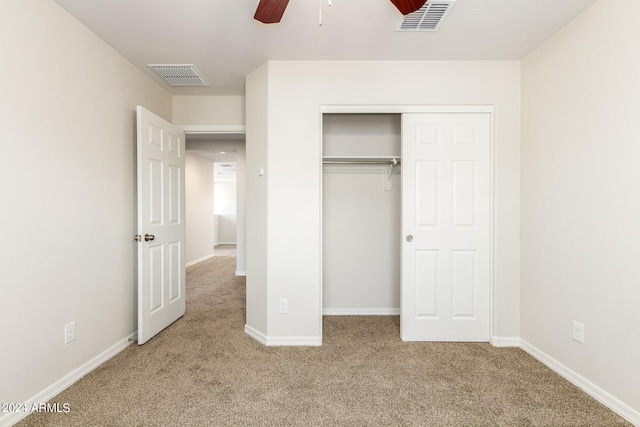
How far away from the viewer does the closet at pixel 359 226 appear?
10.7ft

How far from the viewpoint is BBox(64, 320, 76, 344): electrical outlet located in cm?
196

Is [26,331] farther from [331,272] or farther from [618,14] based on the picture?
[618,14]

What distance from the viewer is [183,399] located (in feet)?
5.98

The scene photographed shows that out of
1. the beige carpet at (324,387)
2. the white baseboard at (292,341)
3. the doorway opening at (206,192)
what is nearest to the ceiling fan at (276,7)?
the beige carpet at (324,387)

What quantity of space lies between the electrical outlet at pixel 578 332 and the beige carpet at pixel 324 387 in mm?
312

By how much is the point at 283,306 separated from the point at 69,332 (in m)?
1.51

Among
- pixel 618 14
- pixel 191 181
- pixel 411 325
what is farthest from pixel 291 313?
pixel 191 181

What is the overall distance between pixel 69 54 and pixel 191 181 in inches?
176

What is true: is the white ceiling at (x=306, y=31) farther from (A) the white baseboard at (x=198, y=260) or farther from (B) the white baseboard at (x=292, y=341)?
(A) the white baseboard at (x=198, y=260)

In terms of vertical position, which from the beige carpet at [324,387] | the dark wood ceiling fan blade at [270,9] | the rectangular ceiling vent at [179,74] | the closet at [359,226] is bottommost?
the beige carpet at [324,387]

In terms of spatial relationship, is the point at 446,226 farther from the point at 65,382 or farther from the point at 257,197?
the point at 65,382

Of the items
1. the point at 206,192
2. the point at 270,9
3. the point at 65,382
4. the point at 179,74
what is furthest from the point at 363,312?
the point at 206,192

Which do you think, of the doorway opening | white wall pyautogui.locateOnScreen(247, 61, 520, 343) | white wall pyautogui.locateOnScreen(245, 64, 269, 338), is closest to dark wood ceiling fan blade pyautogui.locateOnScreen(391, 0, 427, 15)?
white wall pyautogui.locateOnScreen(247, 61, 520, 343)

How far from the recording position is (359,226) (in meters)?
3.33
